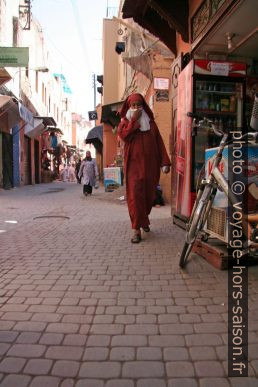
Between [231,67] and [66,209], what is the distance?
5339 mm

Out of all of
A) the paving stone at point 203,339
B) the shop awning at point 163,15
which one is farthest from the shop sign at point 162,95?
the paving stone at point 203,339

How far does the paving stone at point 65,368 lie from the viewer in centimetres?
207

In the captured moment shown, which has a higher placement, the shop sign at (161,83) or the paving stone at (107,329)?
the shop sign at (161,83)

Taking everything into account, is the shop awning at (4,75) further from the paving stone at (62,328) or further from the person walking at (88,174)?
the paving stone at (62,328)

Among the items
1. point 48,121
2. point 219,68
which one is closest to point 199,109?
point 219,68

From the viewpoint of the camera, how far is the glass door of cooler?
5.79m

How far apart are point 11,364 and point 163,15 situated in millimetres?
5876

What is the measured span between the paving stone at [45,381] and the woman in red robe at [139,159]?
3274 millimetres

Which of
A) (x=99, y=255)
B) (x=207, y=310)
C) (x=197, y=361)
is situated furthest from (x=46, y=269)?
(x=197, y=361)

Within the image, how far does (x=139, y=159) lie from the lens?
5.34 meters

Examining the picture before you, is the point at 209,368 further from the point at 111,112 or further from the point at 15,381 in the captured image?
the point at 111,112

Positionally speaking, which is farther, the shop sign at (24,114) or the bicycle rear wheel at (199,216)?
the shop sign at (24,114)

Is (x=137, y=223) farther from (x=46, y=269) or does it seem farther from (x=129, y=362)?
(x=129, y=362)

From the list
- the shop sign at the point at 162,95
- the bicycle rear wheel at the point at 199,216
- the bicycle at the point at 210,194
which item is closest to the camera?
the bicycle at the point at 210,194
